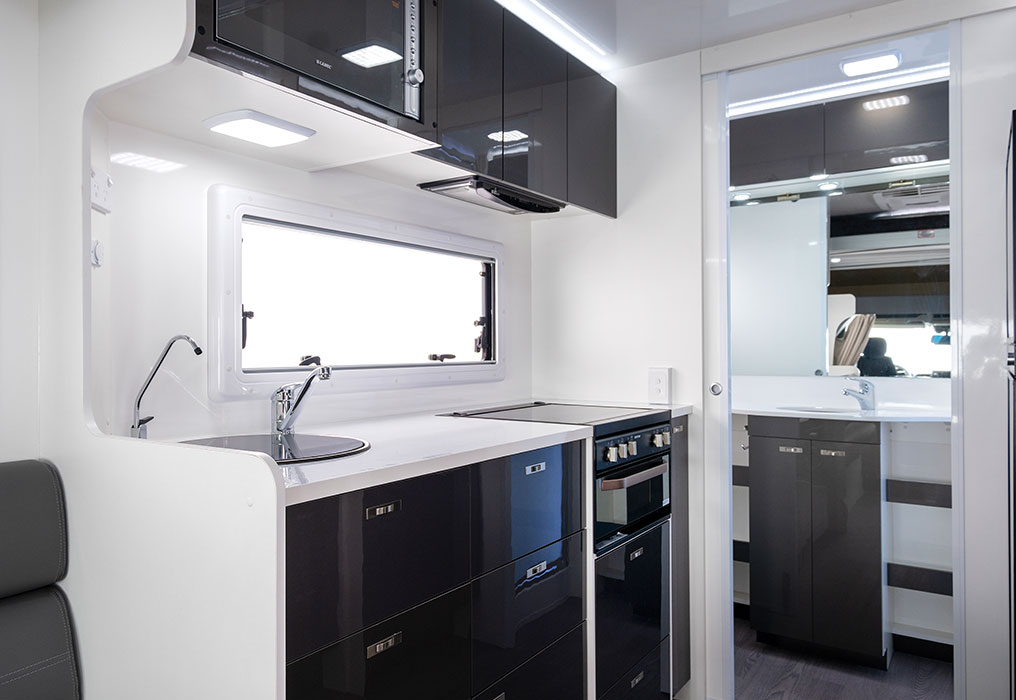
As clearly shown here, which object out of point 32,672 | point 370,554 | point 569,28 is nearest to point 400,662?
point 370,554

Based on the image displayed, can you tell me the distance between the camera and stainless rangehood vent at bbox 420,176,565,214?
222cm

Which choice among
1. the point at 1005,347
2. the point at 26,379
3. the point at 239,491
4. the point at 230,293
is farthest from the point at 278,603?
the point at 1005,347

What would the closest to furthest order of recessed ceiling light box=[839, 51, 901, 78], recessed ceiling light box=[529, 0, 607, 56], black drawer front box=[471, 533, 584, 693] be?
1. black drawer front box=[471, 533, 584, 693]
2. recessed ceiling light box=[529, 0, 607, 56]
3. recessed ceiling light box=[839, 51, 901, 78]

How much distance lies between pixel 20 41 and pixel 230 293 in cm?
68

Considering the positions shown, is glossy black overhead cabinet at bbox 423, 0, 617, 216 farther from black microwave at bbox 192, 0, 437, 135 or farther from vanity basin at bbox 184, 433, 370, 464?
vanity basin at bbox 184, 433, 370, 464

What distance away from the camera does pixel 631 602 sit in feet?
7.35

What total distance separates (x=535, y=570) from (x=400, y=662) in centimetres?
53

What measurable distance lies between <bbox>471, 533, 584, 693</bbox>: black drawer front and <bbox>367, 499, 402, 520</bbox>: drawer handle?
34cm

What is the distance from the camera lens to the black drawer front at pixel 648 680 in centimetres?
219

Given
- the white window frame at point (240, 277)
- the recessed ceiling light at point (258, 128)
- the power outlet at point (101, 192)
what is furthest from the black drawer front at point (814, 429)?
the power outlet at point (101, 192)

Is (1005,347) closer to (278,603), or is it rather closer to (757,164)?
(757,164)

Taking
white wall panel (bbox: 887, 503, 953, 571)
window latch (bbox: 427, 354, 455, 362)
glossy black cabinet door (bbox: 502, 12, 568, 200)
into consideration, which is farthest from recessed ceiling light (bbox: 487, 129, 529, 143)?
white wall panel (bbox: 887, 503, 953, 571)

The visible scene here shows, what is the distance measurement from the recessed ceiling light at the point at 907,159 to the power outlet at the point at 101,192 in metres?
2.85

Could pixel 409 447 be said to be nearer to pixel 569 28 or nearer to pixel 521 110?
pixel 521 110
